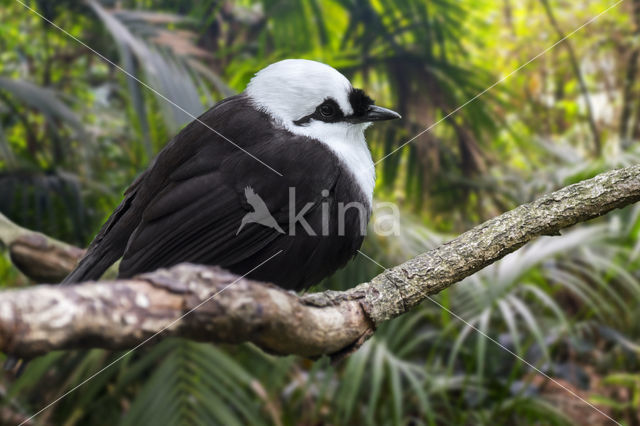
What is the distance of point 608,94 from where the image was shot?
4164 mm

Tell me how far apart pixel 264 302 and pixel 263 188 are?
17.7 inches

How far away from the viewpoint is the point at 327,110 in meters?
1.31

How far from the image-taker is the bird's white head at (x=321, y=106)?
4.06 ft

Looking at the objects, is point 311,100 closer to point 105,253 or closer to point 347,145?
point 347,145

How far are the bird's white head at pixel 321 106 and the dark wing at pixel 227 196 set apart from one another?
0.04 m

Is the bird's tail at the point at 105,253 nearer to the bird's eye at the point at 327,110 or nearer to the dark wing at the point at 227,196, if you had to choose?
the dark wing at the point at 227,196

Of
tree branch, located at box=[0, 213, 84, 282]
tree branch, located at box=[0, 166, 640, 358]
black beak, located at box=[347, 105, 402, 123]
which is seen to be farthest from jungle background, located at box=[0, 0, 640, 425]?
tree branch, located at box=[0, 166, 640, 358]

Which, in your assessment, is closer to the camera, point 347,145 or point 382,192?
point 347,145

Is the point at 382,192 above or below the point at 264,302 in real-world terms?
below

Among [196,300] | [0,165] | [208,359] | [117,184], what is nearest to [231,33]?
[117,184]

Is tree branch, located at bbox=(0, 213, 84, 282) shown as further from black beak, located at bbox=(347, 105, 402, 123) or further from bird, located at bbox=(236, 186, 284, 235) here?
black beak, located at bbox=(347, 105, 402, 123)

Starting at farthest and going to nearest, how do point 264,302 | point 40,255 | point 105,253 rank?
point 40,255, point 105,253, point 264,302

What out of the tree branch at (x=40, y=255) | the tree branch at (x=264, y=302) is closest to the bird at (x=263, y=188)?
the tree branch at (x=264, y=302)

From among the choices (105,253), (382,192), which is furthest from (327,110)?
(382,192)
